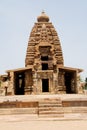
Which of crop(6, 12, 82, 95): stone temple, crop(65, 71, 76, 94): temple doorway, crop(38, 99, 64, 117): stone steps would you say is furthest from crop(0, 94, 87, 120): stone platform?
crop(65, 71, 76, 94): temple doorway

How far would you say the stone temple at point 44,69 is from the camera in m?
26.2

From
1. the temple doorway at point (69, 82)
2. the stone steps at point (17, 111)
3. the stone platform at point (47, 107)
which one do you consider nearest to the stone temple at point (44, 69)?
the temple doorway at point (69, 82)

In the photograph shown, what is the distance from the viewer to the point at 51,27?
29.3 meters

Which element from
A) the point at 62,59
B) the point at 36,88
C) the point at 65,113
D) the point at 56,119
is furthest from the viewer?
the point at 62,59

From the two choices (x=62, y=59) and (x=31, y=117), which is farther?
(x=62, y=59)

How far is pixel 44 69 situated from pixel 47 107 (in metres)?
12.0

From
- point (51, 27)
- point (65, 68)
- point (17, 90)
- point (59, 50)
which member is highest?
point (51, 27)

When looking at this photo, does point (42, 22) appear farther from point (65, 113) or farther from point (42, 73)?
point (65, 113)

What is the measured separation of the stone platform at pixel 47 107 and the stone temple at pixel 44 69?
925 cm

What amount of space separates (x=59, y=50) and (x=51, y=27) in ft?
8.84

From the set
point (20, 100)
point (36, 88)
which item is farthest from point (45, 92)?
point (20, 100)

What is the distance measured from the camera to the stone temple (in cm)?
2623

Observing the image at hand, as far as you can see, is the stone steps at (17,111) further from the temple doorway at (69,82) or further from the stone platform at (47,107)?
the temple doorway at (69,82)

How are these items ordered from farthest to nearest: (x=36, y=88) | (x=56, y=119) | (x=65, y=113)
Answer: (x=36, y=88) < (x=65, y=113) < (x=56, y=119)
